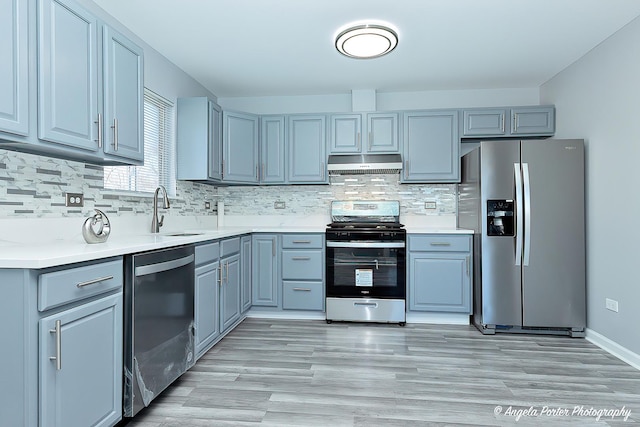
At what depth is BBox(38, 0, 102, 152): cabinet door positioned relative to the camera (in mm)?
1634

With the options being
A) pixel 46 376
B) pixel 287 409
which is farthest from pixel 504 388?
pixel 46 376

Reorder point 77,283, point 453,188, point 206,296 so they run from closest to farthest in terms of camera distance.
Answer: point 77,283 → point 206,296 → point 453,188

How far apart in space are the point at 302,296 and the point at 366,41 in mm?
2463

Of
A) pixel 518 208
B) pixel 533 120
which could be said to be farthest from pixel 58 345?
pixel 533 120

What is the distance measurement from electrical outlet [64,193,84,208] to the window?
0.34 metres

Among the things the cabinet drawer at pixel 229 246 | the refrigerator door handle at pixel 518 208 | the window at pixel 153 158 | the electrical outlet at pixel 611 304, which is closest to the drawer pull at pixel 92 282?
the window at pixel 153 158

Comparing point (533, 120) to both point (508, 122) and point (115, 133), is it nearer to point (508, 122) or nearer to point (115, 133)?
point (508, 122)

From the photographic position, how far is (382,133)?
394 centimetres

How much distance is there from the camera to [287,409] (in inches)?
78.8

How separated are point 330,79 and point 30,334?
10.8 feet

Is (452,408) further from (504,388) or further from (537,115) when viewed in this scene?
(537,115)

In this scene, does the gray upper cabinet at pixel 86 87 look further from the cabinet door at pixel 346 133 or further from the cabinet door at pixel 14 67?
the cabinet door at pixel 346 133

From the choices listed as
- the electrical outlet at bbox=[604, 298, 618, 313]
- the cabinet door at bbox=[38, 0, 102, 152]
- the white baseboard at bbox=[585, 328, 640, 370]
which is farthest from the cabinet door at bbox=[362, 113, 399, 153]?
the cabinet door at bbox=[38, 0, 102, 152]

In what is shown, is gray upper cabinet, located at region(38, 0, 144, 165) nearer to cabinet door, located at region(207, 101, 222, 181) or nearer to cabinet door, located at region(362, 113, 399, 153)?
cabinet door, located at region(207, 101, 222, 181)
